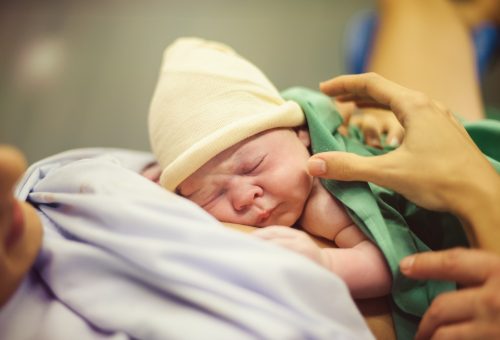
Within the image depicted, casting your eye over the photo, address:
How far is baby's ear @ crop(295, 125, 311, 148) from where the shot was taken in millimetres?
770

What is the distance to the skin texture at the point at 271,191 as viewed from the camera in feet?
2.23

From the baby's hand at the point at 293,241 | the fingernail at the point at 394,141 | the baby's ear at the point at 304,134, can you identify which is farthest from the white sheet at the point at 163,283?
the fingernail at the point at 394,141

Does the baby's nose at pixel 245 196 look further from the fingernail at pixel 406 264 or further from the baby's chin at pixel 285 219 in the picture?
the fingernail at pixel 406 264

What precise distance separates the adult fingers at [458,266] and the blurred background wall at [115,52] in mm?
1276

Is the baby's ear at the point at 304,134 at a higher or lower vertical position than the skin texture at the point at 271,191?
higher

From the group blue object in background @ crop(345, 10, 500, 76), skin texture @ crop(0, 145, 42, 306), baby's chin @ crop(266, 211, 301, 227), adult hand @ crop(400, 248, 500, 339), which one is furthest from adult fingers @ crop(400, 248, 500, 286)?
blue object in background @ crop(345, 10, 500, 76)

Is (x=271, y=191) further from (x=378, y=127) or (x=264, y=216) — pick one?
(x=378, y=127)

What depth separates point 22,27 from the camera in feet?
6.00

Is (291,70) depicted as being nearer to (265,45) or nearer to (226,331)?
(265,45)

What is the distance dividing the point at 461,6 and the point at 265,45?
2.59ft

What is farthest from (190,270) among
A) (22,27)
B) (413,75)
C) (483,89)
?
(22,27)

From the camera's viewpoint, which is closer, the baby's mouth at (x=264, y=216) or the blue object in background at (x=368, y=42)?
the baby's mouth at (x=264, y=216)

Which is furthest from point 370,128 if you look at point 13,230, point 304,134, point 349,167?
point 13,230

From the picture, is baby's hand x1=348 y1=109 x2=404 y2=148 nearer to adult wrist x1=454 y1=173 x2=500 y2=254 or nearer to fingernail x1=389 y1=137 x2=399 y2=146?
fingernail x1=389 y1=137 x2=399 y2=146
